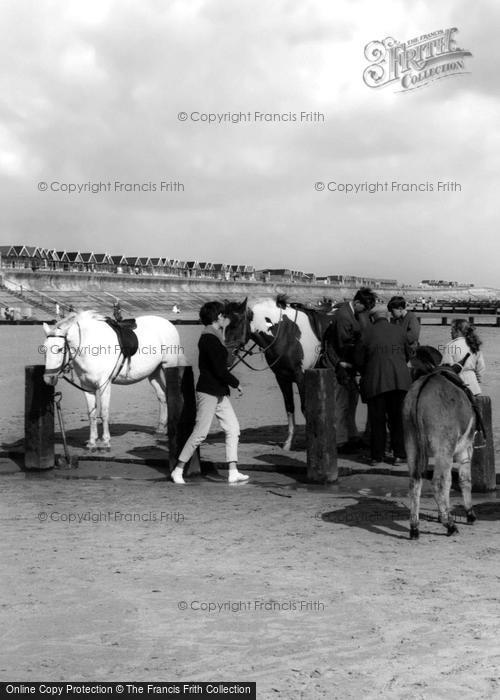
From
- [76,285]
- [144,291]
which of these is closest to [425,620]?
[76,285]

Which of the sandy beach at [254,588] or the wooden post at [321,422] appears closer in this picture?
the sandy beach at [254,588]

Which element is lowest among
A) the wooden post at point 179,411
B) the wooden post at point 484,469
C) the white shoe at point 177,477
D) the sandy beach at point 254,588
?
the sandy beach at point 254,588

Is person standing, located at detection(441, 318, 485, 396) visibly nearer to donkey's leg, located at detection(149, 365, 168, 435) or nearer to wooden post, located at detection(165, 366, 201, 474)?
wooden post, located at detection(165, 366, 201, 474)

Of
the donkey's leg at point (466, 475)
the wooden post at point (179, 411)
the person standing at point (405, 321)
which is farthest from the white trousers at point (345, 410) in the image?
the donkey's leg at point (466, 475)

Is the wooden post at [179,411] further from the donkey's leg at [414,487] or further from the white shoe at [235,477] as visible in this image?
the donkey's leg at [414,487]

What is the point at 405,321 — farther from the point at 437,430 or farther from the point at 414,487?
the point at 414,487

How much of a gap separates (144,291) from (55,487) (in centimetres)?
9290

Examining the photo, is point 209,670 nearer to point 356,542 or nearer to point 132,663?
point 132,663

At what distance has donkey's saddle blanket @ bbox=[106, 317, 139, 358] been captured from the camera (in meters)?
12.3

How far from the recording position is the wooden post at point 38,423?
11031mm

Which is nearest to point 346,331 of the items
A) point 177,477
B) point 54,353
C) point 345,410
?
point 345,410

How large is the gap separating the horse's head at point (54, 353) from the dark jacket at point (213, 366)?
2.62 metres

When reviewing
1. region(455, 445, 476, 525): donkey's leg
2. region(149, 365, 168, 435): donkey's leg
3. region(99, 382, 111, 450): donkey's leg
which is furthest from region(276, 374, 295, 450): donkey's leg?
region(455, 445, 476, 525): donkey's leg

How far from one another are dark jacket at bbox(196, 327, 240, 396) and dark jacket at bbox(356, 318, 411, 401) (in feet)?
5.97
